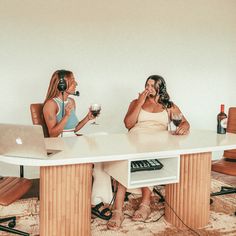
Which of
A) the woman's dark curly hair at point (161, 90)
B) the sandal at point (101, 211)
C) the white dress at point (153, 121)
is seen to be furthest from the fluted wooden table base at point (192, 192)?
the woman's dark curly hair at point (161, 90)

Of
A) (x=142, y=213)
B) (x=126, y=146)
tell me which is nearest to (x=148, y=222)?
(x=142, y=213)

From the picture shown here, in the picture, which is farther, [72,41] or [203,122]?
[203,122]

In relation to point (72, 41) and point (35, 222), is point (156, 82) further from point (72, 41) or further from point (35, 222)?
point (35, 222)

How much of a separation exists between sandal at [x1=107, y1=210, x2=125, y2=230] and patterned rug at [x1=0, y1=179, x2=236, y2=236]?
34mm

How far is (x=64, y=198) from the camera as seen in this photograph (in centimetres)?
194

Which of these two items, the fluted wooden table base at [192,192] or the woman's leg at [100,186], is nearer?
the fluted wooden table base at [192,192]

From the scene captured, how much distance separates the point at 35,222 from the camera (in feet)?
→ 8.11

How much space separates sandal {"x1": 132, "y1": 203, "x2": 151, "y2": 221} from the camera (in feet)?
8.26

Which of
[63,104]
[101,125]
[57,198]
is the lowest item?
[57,198]

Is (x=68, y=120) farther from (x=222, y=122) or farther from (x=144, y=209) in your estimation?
(x=222, y=122)

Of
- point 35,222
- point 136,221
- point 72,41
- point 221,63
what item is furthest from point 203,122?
point 35,222

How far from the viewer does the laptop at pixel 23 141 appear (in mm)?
1707

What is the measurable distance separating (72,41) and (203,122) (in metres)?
2.14

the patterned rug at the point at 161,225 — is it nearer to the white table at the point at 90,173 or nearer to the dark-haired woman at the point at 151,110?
the white table at the point at 90,173
